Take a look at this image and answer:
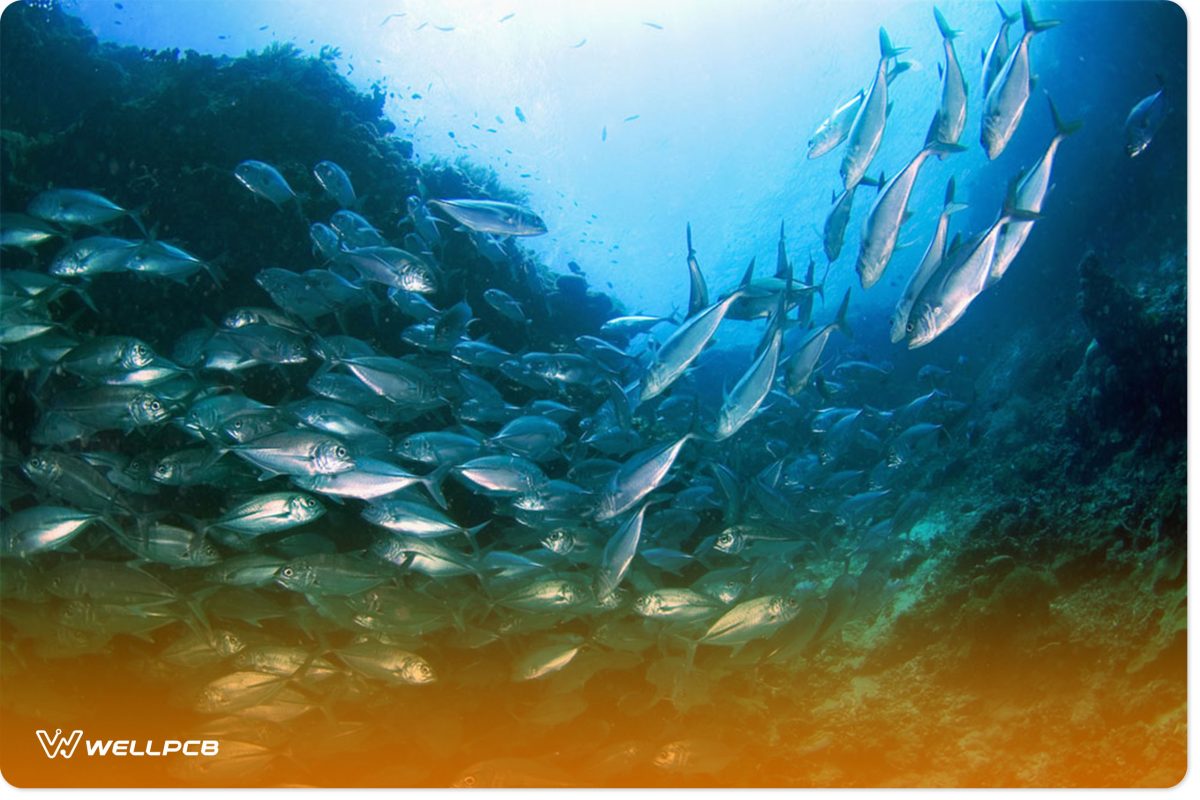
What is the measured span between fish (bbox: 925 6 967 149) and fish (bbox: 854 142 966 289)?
0.24ft

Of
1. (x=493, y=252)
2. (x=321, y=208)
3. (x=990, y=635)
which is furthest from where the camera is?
(x=321, y=208)

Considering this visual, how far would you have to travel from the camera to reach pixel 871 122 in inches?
111

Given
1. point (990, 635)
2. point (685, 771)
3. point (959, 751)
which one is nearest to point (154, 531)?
point (685, 771)

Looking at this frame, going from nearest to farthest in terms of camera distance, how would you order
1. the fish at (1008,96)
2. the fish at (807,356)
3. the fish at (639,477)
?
the fish at (1008,96)
the fish at (639,477)
the fish at (807,356)

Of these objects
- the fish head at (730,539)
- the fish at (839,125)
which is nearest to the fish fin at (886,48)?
the fish at (839,125)

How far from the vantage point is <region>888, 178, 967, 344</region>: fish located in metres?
2.63

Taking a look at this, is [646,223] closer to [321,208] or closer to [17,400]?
[321,208]

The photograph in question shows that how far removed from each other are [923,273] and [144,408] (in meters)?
4.78

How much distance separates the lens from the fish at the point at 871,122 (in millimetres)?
2787

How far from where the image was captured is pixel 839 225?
10.7ft

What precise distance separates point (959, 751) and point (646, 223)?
18.5m

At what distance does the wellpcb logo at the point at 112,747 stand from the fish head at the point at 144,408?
189cm

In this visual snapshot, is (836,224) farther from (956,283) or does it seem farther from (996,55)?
(996,55)

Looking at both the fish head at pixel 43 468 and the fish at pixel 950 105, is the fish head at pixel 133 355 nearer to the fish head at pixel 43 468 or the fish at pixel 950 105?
the fish head at pixel 43 468
